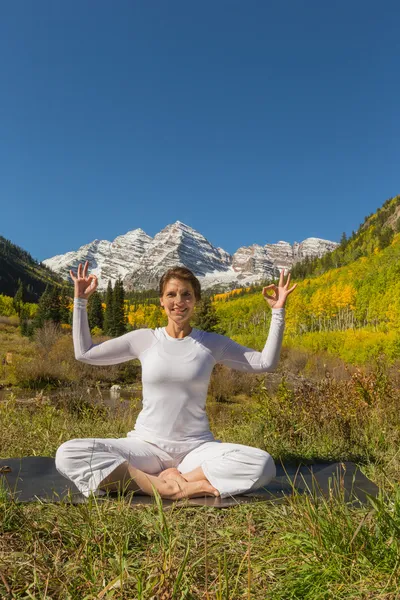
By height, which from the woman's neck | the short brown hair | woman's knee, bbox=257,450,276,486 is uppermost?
the short brown hair

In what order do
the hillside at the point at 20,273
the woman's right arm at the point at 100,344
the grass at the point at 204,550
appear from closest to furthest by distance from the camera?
the grass at the point at 204,550 < the woman's right arm at the point at 100,344 < the hillside at the point at 20,273

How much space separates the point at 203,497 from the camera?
7.77 feet

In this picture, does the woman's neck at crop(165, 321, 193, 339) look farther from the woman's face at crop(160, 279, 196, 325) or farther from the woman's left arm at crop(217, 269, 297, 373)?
the woman's left arm at crop(217, 269, 297, 373)

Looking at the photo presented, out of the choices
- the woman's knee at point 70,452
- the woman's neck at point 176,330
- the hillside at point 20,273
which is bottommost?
the woman's knee at point 70,452

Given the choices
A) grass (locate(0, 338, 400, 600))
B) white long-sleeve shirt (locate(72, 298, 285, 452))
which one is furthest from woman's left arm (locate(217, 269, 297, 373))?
grass (locate(0, 338, 400, 600))

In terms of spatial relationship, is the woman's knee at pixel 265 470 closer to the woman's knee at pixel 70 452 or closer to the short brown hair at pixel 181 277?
the woman's knee at pixel 70 452

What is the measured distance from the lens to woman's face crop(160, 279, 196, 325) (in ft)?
8.97

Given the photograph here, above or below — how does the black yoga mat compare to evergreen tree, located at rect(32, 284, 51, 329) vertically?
below

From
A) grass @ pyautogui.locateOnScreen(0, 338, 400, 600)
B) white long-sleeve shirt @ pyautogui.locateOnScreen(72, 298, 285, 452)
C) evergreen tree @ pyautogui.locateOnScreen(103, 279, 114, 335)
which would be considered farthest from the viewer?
evergreen tree @ pyautogui.locateOnScreen(103, 279, 114, 335)

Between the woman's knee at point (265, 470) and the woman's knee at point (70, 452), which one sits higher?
the woman's knee at point (70, 452)

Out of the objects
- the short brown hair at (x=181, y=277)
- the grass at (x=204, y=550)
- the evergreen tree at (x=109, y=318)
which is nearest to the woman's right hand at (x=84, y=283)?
the short brown hair at (x=181, y=277)

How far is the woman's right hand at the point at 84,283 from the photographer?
2717 millimetres

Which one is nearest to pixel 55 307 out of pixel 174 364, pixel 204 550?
pixel 174 364

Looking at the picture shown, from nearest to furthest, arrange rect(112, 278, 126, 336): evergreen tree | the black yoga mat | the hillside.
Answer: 1. the black yoga mat
2. rect(112, 278, 126, 336): evergreen tree
3. the hillside
